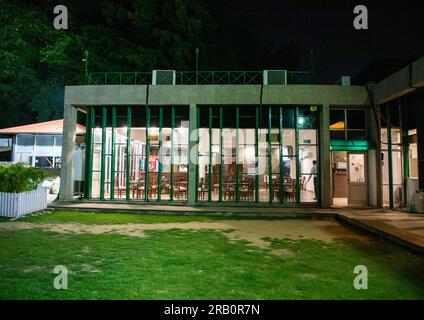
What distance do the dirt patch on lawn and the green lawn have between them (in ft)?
1.60

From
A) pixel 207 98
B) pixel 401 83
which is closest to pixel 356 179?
pixel 401 83

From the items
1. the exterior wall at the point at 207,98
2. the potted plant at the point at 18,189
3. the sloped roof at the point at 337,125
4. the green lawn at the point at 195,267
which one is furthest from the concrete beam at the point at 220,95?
the green lawn at the point at 195,267

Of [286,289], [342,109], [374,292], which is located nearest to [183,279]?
[286,289]

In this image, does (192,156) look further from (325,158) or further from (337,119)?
(337,119)

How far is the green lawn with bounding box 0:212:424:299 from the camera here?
4.50 meters

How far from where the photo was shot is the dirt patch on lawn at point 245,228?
838 cm

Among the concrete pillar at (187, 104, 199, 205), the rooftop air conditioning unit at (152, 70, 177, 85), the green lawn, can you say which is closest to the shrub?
the green lawn

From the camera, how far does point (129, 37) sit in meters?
25.4

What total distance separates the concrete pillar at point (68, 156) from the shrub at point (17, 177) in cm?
262

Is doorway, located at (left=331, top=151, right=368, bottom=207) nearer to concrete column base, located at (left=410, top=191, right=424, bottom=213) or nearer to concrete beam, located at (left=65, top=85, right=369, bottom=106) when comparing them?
concrete beam, located at (left=65, top=85, right=369, bottom=106)
